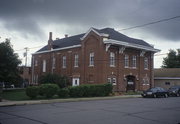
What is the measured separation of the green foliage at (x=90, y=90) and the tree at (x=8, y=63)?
13.5 metres

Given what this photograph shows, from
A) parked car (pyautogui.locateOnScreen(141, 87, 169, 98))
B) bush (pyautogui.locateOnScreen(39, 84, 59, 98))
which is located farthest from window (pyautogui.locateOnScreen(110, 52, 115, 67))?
bush (pyautogui.locateOnScreen(39, 84, 59, 98))

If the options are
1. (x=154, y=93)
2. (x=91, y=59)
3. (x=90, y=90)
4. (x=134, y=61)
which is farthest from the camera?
(x=134, y=61)

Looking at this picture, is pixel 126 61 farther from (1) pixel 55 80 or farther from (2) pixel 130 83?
(1) pixel 55 80

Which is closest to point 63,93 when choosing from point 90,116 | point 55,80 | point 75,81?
point 55,80

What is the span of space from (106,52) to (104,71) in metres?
2.92

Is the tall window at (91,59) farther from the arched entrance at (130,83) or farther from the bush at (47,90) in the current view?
the bush at (47,90)

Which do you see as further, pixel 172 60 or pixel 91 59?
pixel 172 60

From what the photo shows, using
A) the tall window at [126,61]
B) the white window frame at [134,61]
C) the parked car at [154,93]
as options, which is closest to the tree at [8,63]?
the tall window at [126,61]

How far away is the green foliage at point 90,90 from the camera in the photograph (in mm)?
28859

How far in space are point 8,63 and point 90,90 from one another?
15374 millimetres

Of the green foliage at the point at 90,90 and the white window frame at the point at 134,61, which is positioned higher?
the white window frame at the point at 134,61

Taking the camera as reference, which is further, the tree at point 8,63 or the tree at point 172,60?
the tree at point 172,60

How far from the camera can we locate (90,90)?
1190 inches

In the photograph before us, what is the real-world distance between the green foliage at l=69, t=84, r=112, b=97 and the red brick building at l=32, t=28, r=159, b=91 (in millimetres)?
4200
